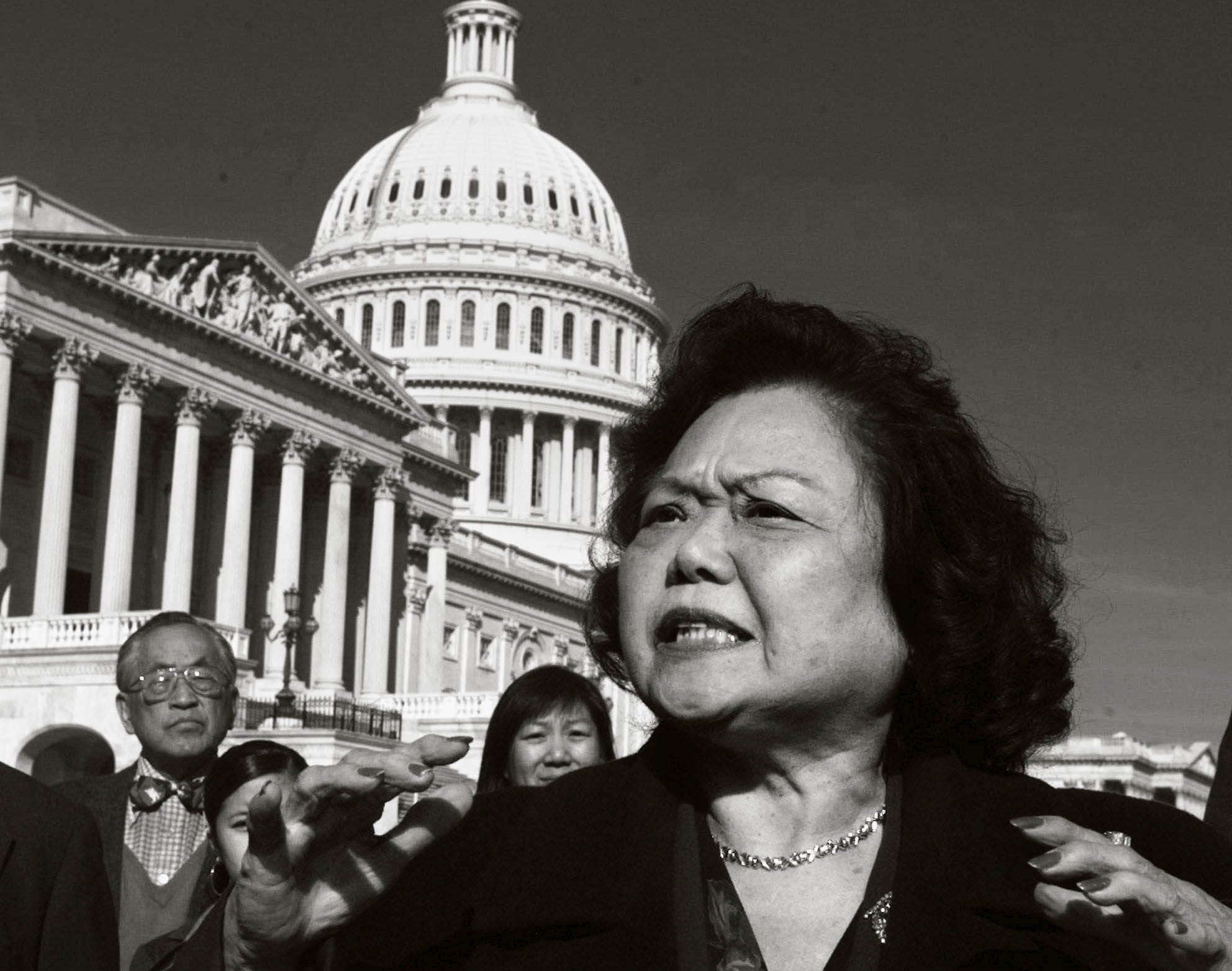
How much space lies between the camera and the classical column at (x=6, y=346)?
42.8 metres

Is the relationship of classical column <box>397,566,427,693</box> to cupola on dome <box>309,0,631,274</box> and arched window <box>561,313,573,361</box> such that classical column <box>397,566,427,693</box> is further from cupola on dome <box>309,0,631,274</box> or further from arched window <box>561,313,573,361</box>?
cupola on dome <box>309,0,631,274</box>

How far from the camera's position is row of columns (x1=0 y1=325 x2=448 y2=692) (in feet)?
147

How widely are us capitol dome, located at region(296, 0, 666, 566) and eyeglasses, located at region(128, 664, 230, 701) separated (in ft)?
300

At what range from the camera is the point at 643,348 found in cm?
11356

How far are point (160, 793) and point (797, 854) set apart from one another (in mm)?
4462

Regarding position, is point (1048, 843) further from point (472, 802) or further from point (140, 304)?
point (140, 304)

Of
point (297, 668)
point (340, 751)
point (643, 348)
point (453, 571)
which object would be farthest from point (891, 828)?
point (643, 348)

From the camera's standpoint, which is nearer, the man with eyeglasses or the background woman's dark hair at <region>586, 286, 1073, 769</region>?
the background woman's dark hair at <region>586, 286, 1073, 769</region>

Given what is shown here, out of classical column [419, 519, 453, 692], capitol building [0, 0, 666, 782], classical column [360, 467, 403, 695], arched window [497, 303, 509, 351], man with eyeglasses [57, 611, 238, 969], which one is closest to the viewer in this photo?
man with eyeglasses [57, 611, 238, 969]

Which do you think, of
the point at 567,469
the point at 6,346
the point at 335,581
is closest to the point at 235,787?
the point at 6,346

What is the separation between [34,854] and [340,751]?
108 ft

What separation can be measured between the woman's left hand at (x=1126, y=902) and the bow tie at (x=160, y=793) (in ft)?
15.8

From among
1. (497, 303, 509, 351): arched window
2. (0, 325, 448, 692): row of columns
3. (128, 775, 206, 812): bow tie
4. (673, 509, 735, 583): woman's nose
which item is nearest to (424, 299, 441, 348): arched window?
(497, 303, 509, 351): arched window

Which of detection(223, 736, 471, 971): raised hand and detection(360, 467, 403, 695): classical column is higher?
detection(360, 467, 403, 695): classical column
